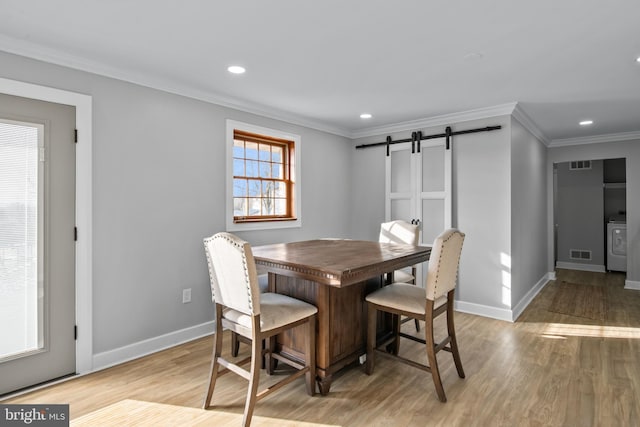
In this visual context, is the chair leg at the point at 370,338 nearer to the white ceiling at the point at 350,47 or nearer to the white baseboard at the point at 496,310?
the white ceiling at the point at 350,47

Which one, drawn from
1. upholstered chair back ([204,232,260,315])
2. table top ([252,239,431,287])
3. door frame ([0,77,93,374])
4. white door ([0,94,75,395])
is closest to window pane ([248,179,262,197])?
table top ([252,239,431,287])

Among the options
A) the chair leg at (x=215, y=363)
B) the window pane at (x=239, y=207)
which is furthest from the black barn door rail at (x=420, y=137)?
the chair leg at (x=215, y=363)

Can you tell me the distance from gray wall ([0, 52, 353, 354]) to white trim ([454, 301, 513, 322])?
2.69 metres

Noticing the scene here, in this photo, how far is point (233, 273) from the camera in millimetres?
2100

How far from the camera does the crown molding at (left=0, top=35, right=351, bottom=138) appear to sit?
7.91 ft

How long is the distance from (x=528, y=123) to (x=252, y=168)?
11.7 ft

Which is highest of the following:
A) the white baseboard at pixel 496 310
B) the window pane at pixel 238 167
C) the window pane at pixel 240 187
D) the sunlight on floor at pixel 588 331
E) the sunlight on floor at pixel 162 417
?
the window pane at pixel 238 167

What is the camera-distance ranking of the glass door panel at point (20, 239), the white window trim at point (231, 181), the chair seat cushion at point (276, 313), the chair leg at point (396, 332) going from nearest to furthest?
the chair seat cushion at point (276, 313), the glass door panel at point (20, 239), the chair leg at point (396, 332), the white window trim at point (231, 181)

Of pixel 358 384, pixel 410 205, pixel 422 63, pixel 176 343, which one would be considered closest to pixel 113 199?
pixel 176 343

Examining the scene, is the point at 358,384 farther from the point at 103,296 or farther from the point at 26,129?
the point at 26,129

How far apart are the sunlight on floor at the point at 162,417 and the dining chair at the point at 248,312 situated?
107 mm

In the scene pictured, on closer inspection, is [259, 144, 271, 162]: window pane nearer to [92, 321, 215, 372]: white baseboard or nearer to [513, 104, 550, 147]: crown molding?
[92, 321, 215, 372]: white baseboard

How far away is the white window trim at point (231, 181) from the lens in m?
3.72

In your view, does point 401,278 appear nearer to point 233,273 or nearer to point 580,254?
point 233,273
